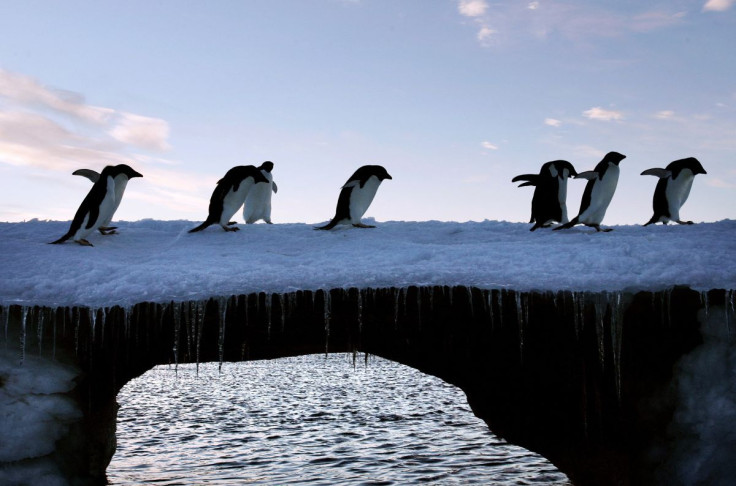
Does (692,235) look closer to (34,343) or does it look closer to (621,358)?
(621,358)

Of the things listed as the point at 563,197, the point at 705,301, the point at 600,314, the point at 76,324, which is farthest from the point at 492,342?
the point at 76,324

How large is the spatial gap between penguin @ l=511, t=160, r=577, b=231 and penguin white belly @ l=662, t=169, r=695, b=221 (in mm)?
1495

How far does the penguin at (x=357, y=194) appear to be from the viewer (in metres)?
9.60

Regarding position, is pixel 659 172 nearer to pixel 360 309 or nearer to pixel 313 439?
pixel 360 309

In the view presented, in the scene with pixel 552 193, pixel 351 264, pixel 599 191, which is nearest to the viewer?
pixel 351 264

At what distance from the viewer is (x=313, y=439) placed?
1383cm

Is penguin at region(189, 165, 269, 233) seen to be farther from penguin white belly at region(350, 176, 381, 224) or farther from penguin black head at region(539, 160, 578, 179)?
penguin black head at region(539, 160, 578, 179)

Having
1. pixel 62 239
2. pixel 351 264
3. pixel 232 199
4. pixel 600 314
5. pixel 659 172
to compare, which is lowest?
pixel 600 314

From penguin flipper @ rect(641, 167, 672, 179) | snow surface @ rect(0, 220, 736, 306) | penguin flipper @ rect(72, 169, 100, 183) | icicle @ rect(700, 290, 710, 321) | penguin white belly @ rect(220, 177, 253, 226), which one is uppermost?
penguin flipper @ rect(641, 167, 672, 179)

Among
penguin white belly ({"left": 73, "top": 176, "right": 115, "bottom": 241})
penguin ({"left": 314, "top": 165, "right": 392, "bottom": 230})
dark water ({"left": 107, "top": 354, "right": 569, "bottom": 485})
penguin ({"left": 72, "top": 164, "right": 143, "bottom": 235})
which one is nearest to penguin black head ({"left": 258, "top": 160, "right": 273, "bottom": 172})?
penguin ({"left": 314, "top": 165, "right": 392, "bottom": 230})

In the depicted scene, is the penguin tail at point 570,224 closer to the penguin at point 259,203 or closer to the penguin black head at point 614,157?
the penguin black head at point 614,157

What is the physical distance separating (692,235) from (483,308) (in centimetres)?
334

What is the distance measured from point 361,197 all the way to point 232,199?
6.44 feet

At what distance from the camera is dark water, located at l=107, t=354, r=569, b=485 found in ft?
34.3
